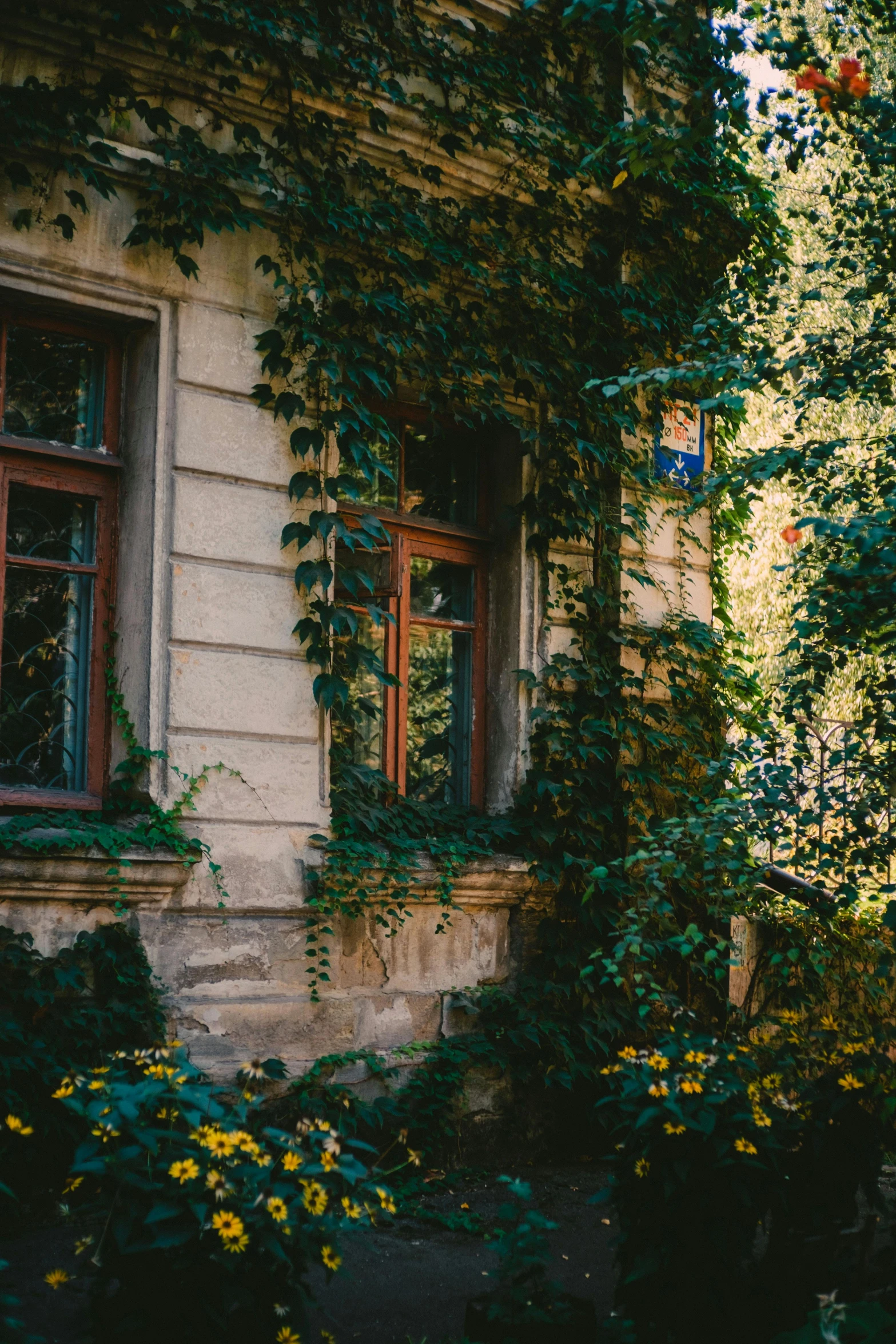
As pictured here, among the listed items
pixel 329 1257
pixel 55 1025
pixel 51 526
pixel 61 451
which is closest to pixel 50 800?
pixel 55 1025

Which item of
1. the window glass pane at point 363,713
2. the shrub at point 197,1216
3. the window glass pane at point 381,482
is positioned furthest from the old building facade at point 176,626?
the shrub at point 197,1216

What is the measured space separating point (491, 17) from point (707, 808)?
4.17 m

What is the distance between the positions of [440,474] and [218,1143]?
4272 mm

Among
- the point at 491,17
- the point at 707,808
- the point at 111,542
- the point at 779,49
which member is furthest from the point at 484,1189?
the point at 491,17

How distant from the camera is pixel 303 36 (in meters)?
5.12

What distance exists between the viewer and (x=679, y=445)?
6746 millimetres

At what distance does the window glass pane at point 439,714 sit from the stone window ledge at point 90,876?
1546 mm

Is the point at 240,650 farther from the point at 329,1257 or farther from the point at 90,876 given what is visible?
the point at 329,1257

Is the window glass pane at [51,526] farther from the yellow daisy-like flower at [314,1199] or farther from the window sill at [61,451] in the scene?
the yellow daisy-like flower at [314,1199]

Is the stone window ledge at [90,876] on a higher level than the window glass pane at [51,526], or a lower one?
lower

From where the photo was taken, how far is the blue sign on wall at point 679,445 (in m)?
6.50

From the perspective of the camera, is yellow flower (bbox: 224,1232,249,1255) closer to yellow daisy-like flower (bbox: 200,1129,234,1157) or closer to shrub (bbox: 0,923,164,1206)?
yellow daisy-like flower (bbox: 200,1129,234,1157)

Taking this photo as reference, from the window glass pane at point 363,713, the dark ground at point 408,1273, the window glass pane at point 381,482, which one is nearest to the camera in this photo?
the dark ground at point 408,1273

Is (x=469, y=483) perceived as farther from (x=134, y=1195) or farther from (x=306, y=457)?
(x=134, y=1195)
